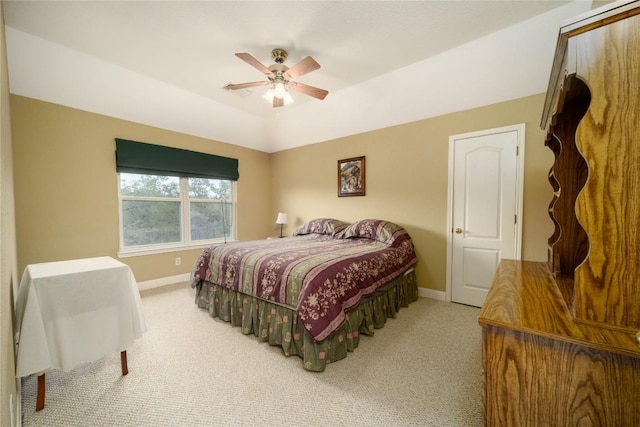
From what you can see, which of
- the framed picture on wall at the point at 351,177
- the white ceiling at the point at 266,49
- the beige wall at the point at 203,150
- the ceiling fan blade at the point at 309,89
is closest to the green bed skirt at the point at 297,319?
the beige wall at the point at 203,150

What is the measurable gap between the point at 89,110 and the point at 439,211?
4.68 meters

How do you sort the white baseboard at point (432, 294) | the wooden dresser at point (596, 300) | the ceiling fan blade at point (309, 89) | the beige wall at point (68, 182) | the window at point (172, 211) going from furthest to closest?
the window at point (172, 211) → the white baseboard at point (432, 294) → the beige wall at point (68, 182) → the ceiling fan blade at point (309, 89) → the wooden dresser at point (596, 300)

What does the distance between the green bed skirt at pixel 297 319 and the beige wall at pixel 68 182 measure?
1599mm

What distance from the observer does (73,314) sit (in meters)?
1.56

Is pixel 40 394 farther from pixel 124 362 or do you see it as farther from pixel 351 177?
pixel 351 177

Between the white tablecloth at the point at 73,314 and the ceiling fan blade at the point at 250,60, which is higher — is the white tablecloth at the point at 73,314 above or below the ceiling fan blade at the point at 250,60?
below

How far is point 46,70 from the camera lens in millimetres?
2604

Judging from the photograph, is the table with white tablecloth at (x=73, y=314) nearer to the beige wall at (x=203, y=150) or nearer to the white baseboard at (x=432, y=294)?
the beige wall at (x=203, y=150)

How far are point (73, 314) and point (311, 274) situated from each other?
1547mm

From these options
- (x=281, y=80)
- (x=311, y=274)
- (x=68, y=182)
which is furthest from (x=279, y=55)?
(x=68, y=182)

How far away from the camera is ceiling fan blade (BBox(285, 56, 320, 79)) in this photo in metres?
2.15

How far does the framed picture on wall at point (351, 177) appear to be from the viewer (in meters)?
3.97

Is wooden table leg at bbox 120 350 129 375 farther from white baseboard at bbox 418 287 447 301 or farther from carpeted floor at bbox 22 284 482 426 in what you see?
white baseboard at bbox 418 287 447 301

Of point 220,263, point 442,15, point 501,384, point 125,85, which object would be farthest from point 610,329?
point 125,85
